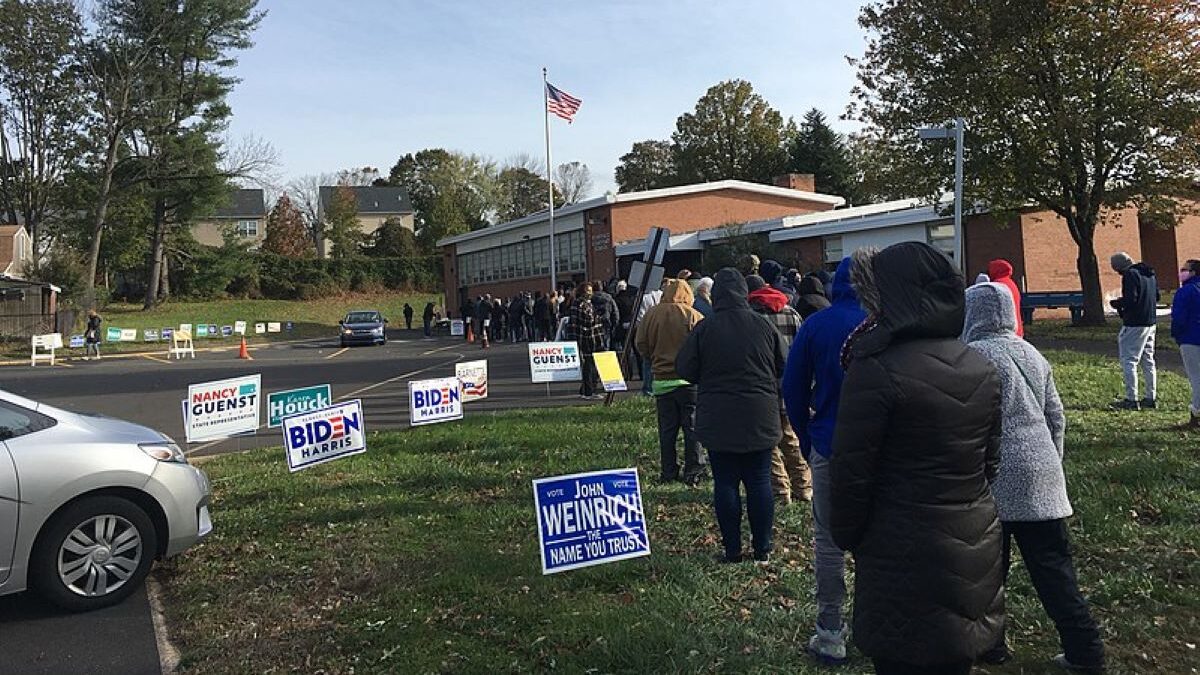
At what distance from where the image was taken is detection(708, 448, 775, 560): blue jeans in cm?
533

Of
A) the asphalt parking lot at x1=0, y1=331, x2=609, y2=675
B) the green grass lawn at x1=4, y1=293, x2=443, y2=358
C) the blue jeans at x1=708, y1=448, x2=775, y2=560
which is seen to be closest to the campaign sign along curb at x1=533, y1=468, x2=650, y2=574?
the blue jeans at x1=708, y1=448, x2=775, y2=560

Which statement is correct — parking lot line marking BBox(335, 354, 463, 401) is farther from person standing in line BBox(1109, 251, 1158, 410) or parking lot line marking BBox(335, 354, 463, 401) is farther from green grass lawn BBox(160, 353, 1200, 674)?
person standing in line BBox(1109, 251, 1158, 410)

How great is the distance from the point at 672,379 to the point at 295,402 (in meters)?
4.52

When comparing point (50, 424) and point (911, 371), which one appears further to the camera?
point (50, 424)

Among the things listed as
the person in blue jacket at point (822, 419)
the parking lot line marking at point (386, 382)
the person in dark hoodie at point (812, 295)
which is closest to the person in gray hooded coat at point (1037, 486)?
the person in blue jacket at point (822, 419)

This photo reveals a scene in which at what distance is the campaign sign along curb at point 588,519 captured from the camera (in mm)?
4906

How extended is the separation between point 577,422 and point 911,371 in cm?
869

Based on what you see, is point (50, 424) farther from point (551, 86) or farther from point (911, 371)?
point (551, 86)

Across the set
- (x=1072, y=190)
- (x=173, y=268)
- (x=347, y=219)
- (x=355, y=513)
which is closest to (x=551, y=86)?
(x=1072, y=190)

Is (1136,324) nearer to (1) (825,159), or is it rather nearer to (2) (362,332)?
(2) (362,332)

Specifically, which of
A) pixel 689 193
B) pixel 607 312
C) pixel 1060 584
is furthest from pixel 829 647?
pixel 689 193

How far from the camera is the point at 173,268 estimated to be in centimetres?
6209

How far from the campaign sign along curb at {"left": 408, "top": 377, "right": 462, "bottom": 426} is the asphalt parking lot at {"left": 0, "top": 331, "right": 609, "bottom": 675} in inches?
57.4

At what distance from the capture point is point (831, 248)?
114 ft
